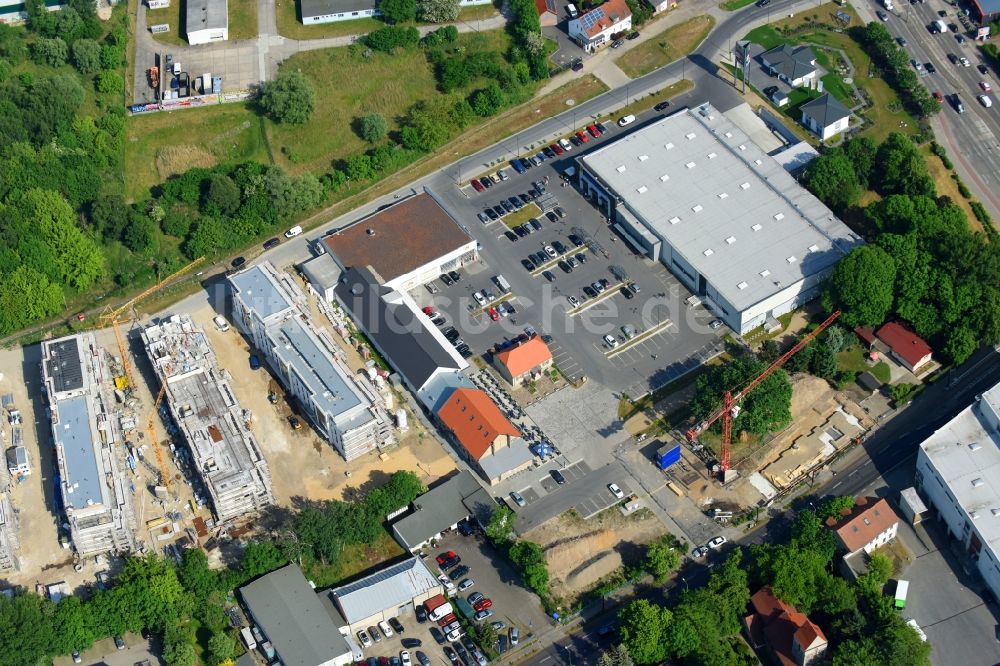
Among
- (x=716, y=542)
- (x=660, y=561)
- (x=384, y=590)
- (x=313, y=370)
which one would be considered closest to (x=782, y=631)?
(x=716, y=542)

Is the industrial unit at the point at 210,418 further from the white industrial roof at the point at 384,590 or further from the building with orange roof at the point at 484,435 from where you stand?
the building with orange roof at the point at 484,435

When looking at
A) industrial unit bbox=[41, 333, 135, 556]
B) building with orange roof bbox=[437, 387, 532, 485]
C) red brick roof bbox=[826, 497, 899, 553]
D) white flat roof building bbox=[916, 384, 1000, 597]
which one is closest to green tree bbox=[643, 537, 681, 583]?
red brick roof bbox=[826, 497, 899, 553]

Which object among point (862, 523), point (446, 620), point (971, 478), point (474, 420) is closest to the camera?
point (446, 620)

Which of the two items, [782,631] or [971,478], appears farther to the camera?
[971,478]

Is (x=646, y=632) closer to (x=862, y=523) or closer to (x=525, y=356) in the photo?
(x=862, y=523)

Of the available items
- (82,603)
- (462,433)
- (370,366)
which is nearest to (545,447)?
(462,433)

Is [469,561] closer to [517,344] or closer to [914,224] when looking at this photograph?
[517,344]

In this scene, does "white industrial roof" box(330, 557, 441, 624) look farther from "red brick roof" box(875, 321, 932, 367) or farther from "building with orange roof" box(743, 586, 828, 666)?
"red brick roof" box(875, 321, 932, 367)
